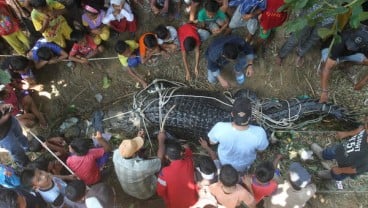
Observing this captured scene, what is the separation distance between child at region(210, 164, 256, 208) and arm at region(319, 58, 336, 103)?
Result: 1.96 meters

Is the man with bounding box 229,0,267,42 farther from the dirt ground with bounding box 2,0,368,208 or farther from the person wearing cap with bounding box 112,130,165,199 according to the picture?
the person wearing cap with bounding box 112,130,165,199

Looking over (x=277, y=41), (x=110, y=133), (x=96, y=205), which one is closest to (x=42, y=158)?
(x=110, y=133)

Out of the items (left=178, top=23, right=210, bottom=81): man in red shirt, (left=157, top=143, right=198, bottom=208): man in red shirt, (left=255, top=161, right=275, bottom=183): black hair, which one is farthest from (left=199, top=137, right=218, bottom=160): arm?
(left=178, top=23, right=210, bottom=81): man in red shirt

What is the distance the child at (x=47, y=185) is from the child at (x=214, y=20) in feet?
9.58

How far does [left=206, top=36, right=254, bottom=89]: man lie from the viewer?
483cm

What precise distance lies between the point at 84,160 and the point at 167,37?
85.8 inches

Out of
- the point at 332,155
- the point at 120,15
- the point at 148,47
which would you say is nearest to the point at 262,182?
the point at 332,155

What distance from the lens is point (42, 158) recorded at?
5.11 meters

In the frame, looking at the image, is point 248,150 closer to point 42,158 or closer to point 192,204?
point 192,204

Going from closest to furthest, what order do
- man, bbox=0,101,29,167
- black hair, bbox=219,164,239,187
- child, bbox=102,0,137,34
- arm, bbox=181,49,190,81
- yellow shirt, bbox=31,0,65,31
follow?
1. black hair, bbox=219,164,239,187
2. man, bbox=0,101,29,167
3. yellow shirt, bbox=31,0,65,31
4. child, bbox=102,0,137,34
5. arm, bbox=181,49,190,81

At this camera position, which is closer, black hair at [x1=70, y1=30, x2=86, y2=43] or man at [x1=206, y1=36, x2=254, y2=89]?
man at [x1=206, y1=36, x2=254, y2=89]

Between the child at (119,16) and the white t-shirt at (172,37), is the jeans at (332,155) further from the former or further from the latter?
the child at (119,16)

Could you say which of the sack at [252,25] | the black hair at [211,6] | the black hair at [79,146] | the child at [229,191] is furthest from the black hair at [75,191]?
the sack at [252,25]

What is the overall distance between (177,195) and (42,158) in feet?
6.78
